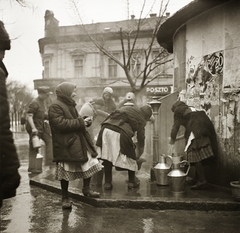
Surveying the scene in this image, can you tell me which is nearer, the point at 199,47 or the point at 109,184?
the point at 109,184

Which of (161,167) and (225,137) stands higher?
(225,137)

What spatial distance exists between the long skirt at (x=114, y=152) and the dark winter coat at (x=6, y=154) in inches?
147

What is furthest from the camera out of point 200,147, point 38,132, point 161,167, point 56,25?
point 56,25

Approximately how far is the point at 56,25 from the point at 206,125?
99.1 feet

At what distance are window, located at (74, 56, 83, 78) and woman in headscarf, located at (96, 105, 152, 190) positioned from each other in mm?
27606

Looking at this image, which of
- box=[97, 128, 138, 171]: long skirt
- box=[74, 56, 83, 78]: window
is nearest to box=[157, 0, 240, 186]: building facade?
box=[97, 128, 138, 171]: long skirt

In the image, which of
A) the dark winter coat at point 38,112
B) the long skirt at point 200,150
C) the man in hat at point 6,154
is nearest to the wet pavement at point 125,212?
the long skirt at point 200,150

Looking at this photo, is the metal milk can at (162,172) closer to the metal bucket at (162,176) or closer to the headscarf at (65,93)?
the metal bucket at (162,176)

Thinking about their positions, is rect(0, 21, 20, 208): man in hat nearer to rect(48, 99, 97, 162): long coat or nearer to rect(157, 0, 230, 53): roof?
rect(48, 99, 97, 162): long coat

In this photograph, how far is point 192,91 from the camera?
722 cm

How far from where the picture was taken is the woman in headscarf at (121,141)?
5988 mm

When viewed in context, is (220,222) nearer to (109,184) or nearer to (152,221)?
(152,221)

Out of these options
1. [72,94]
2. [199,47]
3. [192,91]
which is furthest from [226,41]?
[72,94]

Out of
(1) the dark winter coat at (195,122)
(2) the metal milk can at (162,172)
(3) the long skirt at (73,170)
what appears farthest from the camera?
(2) the metal milk can at (162,172)
